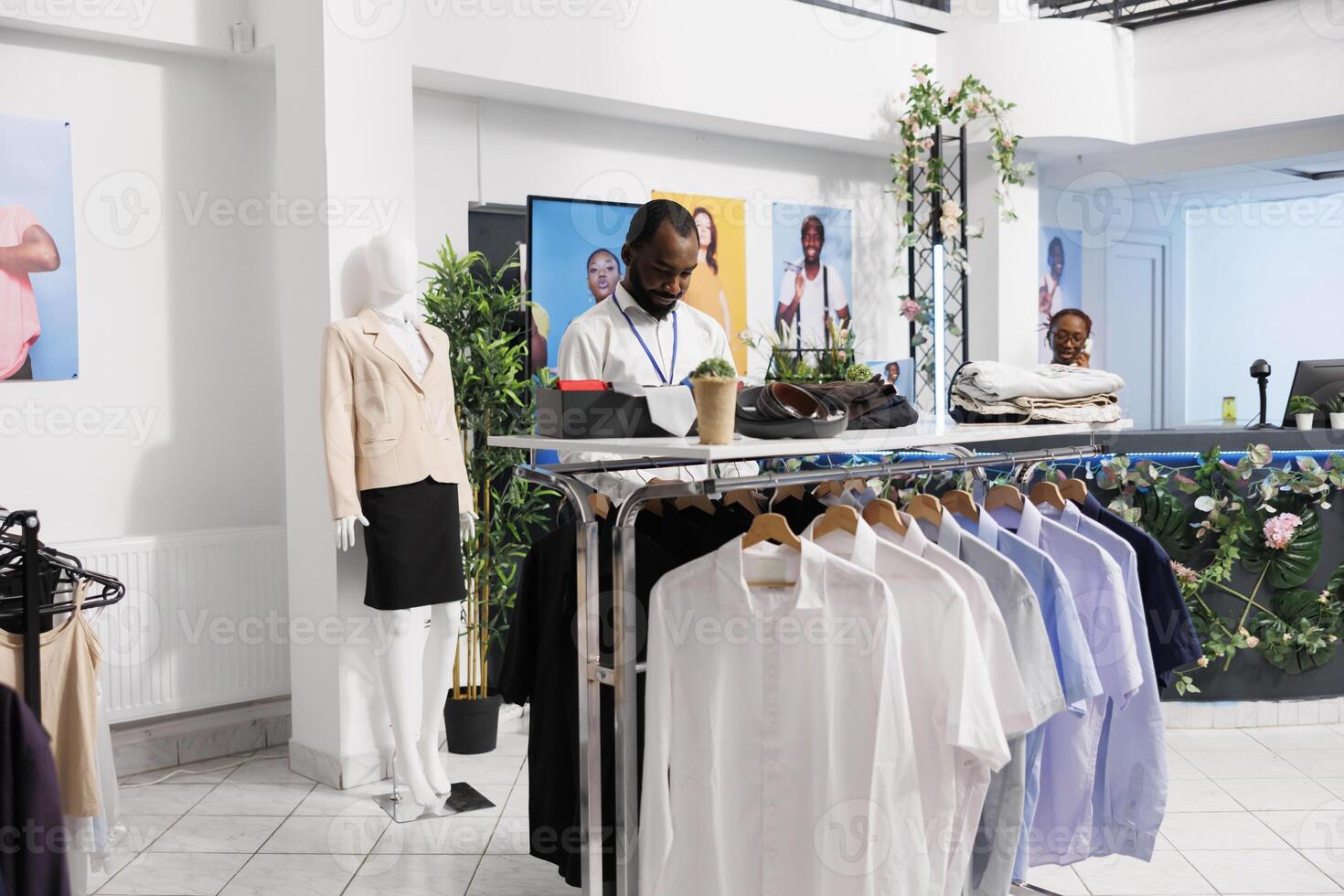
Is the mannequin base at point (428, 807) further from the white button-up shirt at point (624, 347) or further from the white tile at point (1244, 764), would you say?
the white tile at point (1244, 764)

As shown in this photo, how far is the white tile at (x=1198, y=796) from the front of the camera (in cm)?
392

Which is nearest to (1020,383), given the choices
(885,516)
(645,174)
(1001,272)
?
(885,516)

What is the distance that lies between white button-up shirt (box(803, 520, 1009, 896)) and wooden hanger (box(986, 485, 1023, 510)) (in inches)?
22.6

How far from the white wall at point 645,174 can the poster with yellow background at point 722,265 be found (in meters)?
0.06

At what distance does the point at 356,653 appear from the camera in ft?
13.8

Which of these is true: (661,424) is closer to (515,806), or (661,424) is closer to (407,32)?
(515,806)

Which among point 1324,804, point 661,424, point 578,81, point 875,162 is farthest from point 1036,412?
point 875,162

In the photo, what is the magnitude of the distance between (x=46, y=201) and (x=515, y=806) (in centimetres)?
271

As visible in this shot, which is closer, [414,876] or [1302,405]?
[414,876]

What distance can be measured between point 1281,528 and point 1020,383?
7.61 feet

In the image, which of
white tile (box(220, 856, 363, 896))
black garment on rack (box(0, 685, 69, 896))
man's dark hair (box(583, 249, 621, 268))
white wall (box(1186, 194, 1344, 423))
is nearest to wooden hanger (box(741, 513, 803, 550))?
black garment on rack (box(0, 685, 69, 896))

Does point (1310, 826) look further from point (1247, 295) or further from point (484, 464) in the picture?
point (1247, 295)

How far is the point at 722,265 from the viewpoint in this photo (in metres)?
6.11

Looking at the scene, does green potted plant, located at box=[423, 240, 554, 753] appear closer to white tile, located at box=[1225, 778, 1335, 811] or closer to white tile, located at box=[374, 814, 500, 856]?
white tile, located at box=[374, 814, 500, 856]
